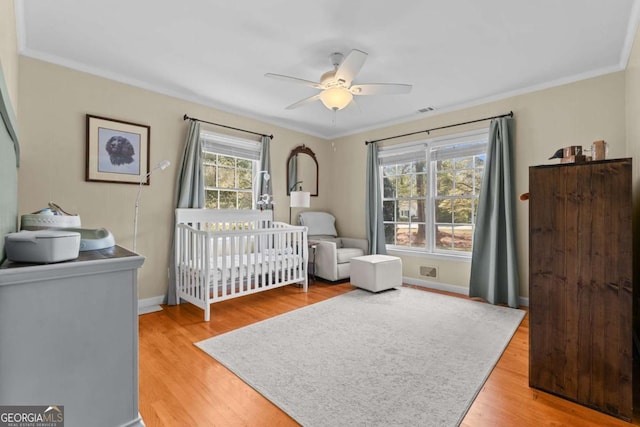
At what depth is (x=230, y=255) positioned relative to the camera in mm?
3209

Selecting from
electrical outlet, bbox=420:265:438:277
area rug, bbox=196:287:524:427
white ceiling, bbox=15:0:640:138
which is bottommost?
area rug, bbox=196:287:524:427

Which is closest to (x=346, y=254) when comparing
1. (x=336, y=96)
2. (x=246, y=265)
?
(x=246, y=265)

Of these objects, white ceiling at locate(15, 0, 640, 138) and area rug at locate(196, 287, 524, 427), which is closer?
area rug at locate(196, 287, 524, 427)

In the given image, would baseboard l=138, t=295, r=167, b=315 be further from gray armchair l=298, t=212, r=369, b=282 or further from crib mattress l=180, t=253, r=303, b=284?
gray armchair l=298, t=212, r=369, b=282

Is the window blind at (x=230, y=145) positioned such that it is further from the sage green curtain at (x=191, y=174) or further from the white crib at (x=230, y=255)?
the white crib at (x=230, y=255)

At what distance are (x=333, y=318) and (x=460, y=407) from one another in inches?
56.8

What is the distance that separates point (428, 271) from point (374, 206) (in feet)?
4.00

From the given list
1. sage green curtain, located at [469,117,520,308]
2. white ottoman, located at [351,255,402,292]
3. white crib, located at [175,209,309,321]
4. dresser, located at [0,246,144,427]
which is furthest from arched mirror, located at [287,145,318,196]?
dresser, located at [0,246,144,427]

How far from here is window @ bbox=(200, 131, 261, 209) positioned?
383cm

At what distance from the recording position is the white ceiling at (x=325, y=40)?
199 cm

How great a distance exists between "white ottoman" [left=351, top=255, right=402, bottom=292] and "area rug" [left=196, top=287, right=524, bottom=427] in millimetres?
417

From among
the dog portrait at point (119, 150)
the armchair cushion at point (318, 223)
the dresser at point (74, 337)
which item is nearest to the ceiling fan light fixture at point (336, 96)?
the dresser at point (74, 337)

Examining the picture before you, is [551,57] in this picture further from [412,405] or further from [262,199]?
[262,199]

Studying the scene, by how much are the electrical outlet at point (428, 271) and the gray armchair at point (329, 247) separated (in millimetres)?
860
